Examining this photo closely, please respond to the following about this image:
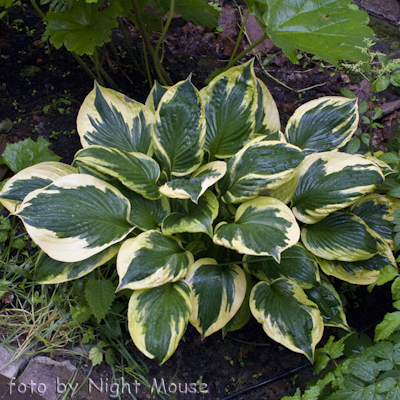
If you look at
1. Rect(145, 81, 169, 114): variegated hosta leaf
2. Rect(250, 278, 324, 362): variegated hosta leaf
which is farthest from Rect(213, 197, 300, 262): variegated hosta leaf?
Rect(145, 81, 169, 114): variegated hosta leaf

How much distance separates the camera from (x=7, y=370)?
127 cm

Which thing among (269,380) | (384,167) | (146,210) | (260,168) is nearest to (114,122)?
(146,210)

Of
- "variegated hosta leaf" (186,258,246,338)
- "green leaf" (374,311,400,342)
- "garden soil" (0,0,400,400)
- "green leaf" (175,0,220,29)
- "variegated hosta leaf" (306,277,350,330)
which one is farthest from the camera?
"green leaf" (175,0,220,29)

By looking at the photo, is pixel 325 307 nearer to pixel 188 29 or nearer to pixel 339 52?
pixel 339 52

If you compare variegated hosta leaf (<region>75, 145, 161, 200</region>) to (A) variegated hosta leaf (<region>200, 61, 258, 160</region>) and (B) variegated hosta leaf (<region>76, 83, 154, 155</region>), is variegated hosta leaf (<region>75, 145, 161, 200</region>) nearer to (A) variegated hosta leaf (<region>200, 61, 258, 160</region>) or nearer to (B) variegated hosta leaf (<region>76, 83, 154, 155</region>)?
(B) variegated hosta leaf (<region>76, 83, 154, 155</region>)

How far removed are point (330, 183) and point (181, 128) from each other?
0.56 metres

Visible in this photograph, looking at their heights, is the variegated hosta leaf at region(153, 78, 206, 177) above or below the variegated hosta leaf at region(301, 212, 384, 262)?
above

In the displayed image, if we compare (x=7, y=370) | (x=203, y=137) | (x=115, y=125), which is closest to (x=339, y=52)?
(x=203, y=137)

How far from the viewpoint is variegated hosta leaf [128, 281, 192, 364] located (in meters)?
1.02

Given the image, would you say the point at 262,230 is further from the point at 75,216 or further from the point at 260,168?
the point at 75,216

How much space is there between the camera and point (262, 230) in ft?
3.43

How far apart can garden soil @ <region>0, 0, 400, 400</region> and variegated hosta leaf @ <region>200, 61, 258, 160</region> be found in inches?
27.0

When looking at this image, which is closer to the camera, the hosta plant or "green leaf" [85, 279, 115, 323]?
the hosta plant

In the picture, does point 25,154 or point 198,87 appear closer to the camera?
point 25,154
